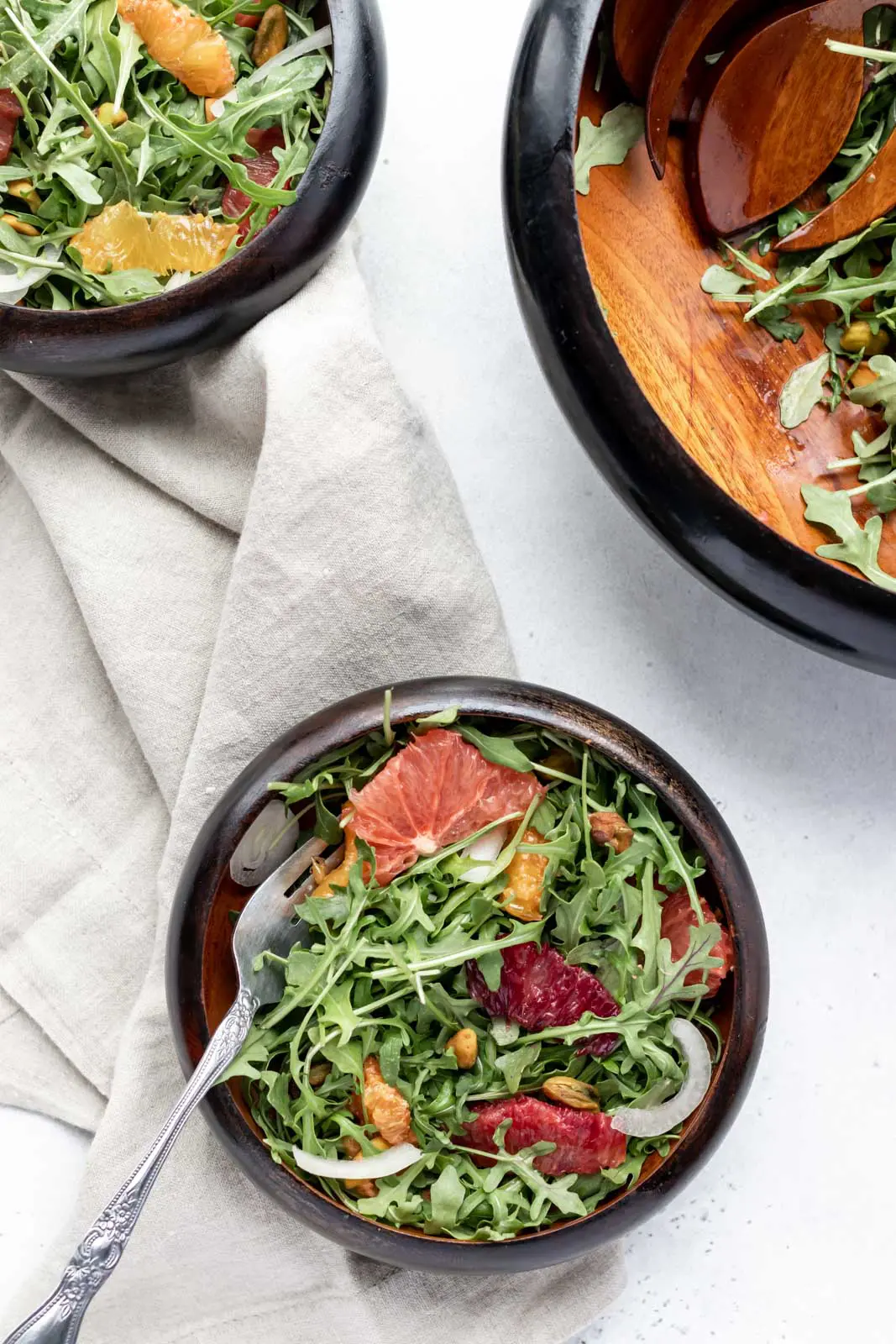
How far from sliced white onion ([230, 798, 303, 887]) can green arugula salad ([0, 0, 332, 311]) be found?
0.70 meters

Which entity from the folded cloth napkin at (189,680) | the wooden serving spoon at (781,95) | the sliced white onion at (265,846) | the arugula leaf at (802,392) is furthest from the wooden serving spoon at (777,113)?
the sliced white onion at (265,846)

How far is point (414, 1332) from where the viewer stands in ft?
5.50

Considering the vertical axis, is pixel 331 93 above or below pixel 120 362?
above

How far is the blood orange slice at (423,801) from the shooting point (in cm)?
145

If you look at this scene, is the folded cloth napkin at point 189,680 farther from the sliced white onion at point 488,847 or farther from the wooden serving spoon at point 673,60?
the wooden serving spoon at point 673,60

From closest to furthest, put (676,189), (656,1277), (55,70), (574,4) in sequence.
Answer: (574,4)
(55,70)
(676,189)
(656,1277)

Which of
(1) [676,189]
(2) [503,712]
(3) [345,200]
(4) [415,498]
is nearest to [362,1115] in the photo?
(2) [503,712]

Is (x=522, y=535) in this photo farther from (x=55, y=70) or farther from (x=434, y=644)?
(x=55, y=70)

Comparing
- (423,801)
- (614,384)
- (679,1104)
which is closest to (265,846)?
(423,801)

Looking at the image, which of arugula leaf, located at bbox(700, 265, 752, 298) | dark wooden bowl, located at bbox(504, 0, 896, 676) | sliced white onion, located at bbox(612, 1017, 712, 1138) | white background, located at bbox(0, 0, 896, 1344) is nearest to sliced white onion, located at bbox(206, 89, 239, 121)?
white background, located at bbox(0, 0, 896, 1344)

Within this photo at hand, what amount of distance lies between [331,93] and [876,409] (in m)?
0.84

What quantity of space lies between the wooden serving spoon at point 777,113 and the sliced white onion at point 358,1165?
4.19 feet

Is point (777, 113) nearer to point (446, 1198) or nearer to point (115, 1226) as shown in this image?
point (446, 1198)

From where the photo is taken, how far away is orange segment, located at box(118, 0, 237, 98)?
1.56 m
